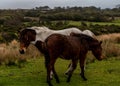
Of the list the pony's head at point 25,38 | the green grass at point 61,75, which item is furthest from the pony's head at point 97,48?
the pony's head at point 25,38

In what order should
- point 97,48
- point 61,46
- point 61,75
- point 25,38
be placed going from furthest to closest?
point 61,75 < point 97,48 < point 25,38 < point 61,46

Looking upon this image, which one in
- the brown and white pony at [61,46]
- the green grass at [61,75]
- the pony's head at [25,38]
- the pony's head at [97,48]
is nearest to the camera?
the brown and white pony at [61,46]

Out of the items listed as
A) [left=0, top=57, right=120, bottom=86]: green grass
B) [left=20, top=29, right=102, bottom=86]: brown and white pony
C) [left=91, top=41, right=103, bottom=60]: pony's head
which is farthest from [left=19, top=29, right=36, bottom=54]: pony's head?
[left=91, top=41, right=103, bottom=60]: pony's head

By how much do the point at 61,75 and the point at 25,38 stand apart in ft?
8.30

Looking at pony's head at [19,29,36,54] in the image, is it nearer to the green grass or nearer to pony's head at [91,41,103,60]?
the green grass

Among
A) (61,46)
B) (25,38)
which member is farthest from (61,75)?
(25,38)

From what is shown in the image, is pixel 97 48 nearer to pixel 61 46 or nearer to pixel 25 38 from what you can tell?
pixel 61 46

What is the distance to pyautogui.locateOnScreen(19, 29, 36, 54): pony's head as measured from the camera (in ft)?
39.4

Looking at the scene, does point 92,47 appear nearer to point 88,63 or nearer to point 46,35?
point 46,35

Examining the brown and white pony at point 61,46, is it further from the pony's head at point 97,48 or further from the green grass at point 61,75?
the green grass at point 61,75

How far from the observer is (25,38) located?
12102 mm

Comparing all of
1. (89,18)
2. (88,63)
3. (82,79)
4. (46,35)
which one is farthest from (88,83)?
(89,18)

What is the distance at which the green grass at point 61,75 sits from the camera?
39.9 ft

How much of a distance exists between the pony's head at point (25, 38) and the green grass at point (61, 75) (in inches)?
51.2
